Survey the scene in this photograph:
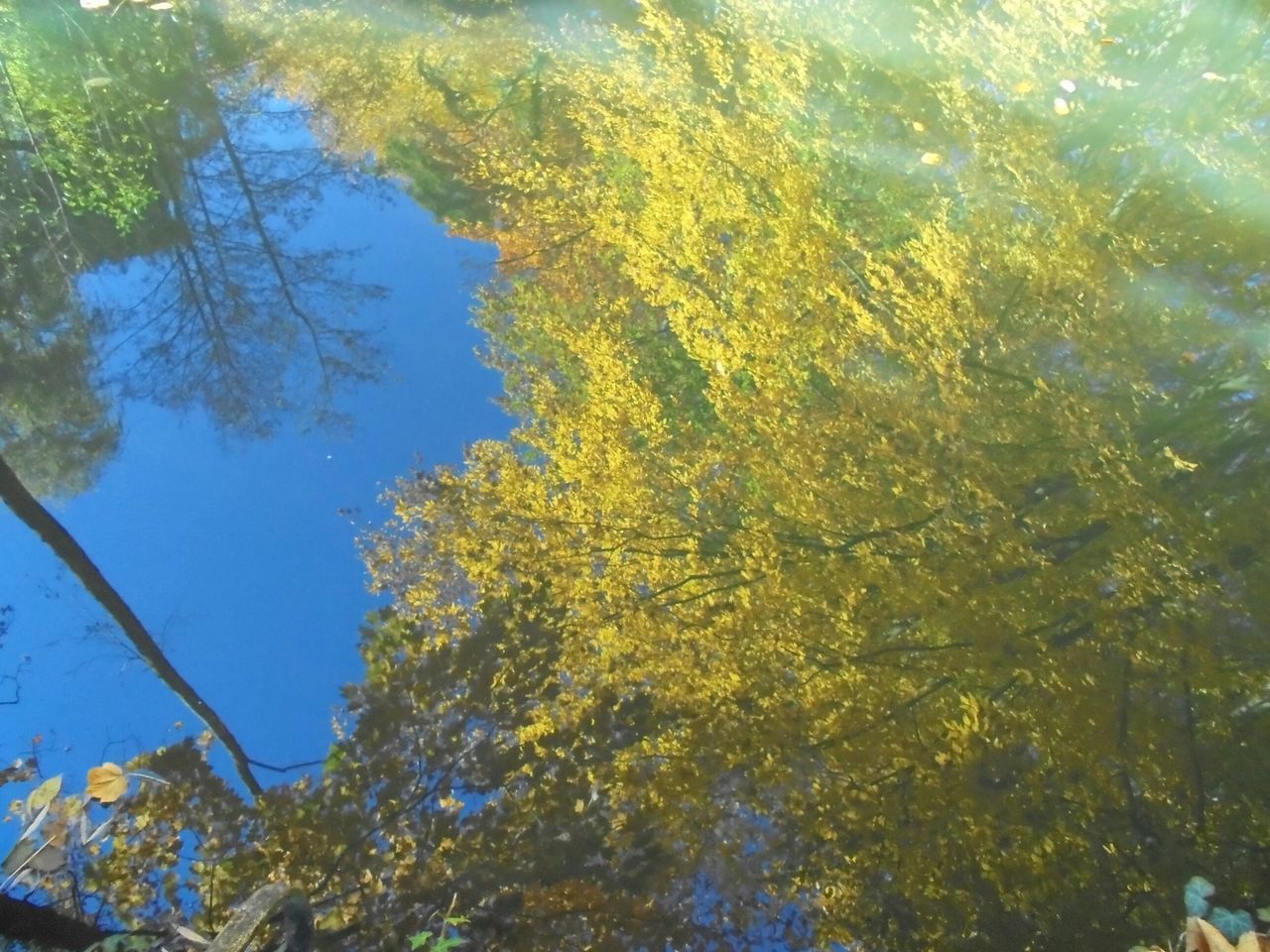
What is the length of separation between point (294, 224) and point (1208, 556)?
375 centimetres

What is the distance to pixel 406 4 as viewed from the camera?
19.4 ft

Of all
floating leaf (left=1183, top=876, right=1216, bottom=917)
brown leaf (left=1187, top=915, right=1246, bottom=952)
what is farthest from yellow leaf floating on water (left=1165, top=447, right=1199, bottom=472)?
brown leaf (left=1187, top=915, right=1246, bottom=952)

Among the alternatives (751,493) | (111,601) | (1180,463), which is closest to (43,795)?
(111,601)

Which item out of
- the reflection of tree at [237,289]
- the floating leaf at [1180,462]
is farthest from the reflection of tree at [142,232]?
the floating leaf at [1180,462]

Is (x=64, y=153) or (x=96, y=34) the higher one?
(x=96, y=34)

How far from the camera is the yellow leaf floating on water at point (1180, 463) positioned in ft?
9.28

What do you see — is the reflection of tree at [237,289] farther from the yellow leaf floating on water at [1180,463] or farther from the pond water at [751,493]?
the yellow leaf floating on water at [1180,463]

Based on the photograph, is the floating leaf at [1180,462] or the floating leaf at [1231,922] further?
the floating leaf at [1180,462]

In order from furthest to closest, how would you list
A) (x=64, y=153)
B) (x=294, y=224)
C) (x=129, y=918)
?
1. (x=64, y=153)
2. (x=294, y=224)
3. (x=129, y=918)

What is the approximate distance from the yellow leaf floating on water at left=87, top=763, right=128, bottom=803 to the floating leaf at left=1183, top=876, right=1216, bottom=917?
9.01ft

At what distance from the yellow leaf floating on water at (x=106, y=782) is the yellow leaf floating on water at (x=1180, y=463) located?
129 inches

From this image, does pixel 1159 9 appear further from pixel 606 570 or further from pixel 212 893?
pixel 212 893

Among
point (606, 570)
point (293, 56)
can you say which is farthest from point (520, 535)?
point (293, 56)

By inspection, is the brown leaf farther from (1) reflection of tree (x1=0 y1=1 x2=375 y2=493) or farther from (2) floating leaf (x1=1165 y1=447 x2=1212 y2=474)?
(1) reflection of tree (x1=0 y1=1 x2=375 y2=493)
